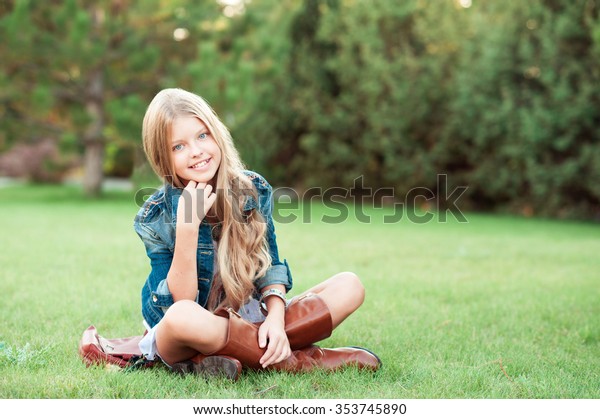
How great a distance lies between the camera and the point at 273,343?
2314 millimetres

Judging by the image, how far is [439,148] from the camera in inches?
439

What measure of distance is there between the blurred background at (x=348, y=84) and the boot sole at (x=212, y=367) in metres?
7.69

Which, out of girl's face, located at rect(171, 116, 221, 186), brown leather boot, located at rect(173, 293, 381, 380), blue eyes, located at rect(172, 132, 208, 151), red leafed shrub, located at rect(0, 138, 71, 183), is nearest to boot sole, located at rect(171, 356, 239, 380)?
brown leather boot, located at rect(173, 293, 381, 380)

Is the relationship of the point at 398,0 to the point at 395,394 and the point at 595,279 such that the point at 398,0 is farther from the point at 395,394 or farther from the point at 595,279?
the point at 395,394

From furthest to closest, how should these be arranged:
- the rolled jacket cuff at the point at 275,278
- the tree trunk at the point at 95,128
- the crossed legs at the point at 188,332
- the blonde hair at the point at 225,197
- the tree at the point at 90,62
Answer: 1. the tree trunk at the point at 95,128
2. the tree at the point at 90,62
3. the rolled jacket cuff at the point at 275,278
4. the blonde hair at the point at 225,197
5. the crossed legs at the point at 188,332

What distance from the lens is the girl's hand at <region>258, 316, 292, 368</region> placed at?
7.60 feet

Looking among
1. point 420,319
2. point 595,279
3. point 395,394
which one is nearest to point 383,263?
point 595,279

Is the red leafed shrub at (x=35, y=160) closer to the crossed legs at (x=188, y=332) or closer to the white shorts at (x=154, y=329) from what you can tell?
the white shorts at (x=154, y=329)

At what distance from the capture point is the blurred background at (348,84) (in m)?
9.52

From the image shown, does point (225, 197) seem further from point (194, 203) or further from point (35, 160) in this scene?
point (35, 160)

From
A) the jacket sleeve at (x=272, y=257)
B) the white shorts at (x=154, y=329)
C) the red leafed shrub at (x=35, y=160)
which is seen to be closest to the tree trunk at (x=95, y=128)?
the red leafed shrub at (x=35, y=160)

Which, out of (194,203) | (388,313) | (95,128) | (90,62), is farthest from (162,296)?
(95,128)

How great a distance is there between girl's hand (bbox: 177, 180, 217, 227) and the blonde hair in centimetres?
10

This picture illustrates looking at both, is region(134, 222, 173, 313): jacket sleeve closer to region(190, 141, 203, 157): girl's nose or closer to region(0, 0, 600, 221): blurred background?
region(190, 141, 203, 157): girl's nose
